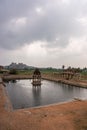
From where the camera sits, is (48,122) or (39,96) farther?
(39,96)

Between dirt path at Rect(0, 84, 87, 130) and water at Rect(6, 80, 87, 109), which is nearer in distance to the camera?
dirt path at Rect(0, 84, 87, 130)

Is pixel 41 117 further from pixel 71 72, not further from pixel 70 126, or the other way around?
pixel 71 72

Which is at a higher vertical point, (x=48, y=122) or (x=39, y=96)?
(x=48, y=122)

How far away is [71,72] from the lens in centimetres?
6134

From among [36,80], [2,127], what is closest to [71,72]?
[36,80]

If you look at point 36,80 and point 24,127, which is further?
point 36,80

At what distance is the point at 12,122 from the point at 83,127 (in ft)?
15.8

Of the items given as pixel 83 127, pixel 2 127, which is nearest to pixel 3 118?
pixel 2 127

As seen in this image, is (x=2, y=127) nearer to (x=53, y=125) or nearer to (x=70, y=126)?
(x=53, y=125)

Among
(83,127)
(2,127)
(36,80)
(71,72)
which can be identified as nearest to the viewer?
(2,127)

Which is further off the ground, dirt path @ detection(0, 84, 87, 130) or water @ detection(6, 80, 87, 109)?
dirt path @ detection(0, 84, 87, 130)

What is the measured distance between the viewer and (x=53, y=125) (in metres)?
12.4

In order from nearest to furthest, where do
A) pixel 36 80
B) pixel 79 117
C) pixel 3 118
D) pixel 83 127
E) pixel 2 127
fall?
pixel 2 127 < pixel 83 127 < pixel 3 118 < pixel 79 117 < pixel 36 80

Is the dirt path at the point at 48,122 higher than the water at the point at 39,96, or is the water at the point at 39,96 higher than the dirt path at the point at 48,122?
the dirt path at the point at 48,122
